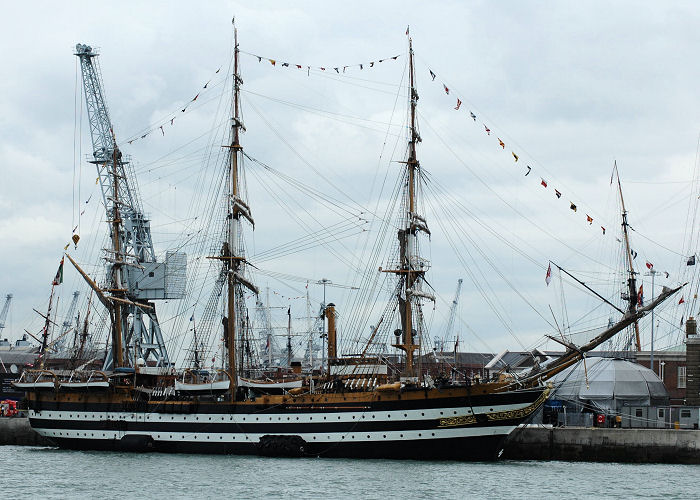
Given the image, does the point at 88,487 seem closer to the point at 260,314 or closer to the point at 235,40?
the point at 235,40

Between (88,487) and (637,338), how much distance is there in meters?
70.2

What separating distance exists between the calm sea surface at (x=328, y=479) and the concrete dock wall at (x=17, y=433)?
17583mm

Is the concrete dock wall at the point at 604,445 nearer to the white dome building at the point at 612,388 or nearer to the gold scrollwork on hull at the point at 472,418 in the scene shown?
the gold scrollwork on hull at the point at 472,418

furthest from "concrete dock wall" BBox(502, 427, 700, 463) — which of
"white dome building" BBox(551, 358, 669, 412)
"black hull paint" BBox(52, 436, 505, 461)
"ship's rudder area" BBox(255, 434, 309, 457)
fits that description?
"ship's rudder area" BBox(255, 434, 309, 457)

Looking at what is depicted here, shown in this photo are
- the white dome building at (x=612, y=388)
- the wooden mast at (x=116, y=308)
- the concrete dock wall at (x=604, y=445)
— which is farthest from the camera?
the wooden mast at (x=116, y=308)

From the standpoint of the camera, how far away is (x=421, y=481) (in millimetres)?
50500

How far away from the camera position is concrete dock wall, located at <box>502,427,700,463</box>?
6022 cm

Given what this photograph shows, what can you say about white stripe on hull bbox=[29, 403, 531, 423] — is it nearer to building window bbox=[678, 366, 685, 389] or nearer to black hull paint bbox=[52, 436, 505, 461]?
black hull paint bbox=[52, 436, 505, 461]

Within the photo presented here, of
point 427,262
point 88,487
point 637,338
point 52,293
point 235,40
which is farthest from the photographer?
point 637,338

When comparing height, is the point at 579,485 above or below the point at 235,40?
below

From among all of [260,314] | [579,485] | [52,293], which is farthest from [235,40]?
[260,314]

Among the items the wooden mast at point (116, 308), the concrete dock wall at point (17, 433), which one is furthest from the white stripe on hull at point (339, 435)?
the concrete dock wall at point (17, 433)

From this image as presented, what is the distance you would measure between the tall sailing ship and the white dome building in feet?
46.3

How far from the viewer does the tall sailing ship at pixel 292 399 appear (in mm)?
60062
